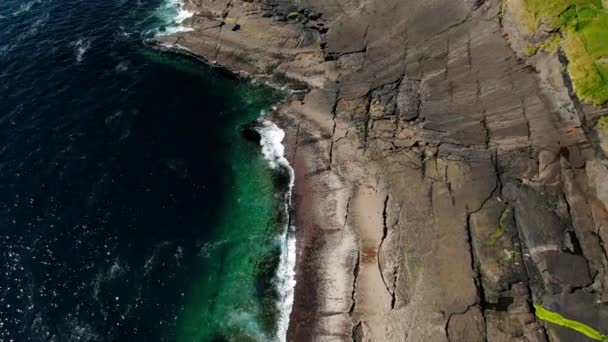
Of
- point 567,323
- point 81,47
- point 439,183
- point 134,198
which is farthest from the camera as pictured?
point 81,47

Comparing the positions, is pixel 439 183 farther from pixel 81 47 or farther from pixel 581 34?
pixel 81 47

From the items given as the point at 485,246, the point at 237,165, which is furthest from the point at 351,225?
the point at 237,165

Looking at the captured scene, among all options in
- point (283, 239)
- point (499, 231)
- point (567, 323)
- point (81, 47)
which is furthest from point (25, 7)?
point (567, 323)

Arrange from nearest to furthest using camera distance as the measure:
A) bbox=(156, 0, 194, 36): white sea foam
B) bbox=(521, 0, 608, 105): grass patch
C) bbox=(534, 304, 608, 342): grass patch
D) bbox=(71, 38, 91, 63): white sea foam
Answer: bbox=(534, 304, 608, 342): grass patch, bbox=(521, 0, 608, 105): grass patch, bbox=(71, 38, 91, 63): white sea foam, bbox=(156, 0, 194, 36): white sea foam

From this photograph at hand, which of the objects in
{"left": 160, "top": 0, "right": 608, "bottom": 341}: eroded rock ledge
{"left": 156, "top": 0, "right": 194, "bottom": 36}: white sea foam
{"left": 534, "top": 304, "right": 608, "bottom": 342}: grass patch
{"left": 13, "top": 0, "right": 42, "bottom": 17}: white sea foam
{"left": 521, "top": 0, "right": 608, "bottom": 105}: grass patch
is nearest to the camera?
{"left": 534, "top": 304, "right": 608, "bottom": 342}: grass patch

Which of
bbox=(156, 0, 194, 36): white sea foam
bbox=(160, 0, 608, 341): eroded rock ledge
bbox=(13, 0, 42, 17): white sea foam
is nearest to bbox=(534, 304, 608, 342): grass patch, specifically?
bbox=(160, 0, 608, 341): eroded rock ledge

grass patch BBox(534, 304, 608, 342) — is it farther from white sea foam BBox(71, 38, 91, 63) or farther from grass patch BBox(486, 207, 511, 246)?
white sea foam BBox(71, 38, 91, 63)

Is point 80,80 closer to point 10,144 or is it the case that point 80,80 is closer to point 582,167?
point 10,144
